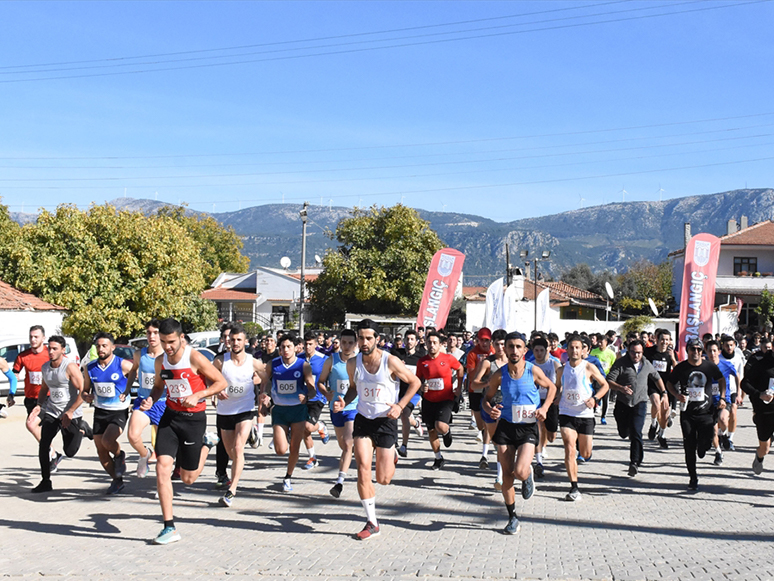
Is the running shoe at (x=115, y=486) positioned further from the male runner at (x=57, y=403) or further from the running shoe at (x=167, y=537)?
the running shoe at (x=167, y=537)

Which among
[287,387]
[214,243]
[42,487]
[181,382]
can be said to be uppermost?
[214,243]

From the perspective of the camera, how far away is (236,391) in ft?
28.8

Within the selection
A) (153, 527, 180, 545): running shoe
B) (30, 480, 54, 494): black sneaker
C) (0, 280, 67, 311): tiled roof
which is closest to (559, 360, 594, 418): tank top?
(153, 527, 180, 545): running shoe

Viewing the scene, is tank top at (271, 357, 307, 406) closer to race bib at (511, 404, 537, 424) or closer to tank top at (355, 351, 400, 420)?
tank top at (355, 351, 400, 420)

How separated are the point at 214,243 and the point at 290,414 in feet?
259

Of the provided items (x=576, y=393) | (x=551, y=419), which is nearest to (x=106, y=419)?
(x=576, y=393)

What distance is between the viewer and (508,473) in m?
7.56

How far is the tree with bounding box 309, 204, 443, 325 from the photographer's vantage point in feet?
167

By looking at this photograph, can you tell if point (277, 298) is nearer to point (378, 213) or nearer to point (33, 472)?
point (378, 213)

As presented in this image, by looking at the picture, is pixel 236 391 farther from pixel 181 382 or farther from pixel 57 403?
pixel 57 403

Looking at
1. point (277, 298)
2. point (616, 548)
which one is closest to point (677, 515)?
point (616, 548)

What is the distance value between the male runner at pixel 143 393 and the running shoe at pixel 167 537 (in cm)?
205

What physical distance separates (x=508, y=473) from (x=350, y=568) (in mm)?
2025

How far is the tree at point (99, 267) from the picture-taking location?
31578 millimetres
